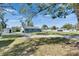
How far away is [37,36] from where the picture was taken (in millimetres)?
2100

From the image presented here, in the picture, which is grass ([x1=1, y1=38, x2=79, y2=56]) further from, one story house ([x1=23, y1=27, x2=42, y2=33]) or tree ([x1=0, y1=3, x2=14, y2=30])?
tree ([x1=0, y1=3, x2=14, y2=30])

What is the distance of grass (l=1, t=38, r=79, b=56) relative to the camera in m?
2.05

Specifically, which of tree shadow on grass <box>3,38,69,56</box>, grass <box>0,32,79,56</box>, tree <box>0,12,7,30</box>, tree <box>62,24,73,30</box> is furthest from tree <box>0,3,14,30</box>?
tree <box>62,24,73,30</box>

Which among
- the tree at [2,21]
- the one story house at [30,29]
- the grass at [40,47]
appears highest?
the tree at [2,21]

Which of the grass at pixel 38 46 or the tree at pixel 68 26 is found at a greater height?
the tree at pixel 68 26

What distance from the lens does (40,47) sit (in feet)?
6.82

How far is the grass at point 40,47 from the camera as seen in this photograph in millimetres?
2047

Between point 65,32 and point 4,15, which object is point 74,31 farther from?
point 4,15

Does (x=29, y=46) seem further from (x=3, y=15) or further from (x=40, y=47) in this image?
(x=3, y=15)

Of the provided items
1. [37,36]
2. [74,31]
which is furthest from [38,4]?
[74,31]

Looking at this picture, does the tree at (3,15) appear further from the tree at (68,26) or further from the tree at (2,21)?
the tree at (68,26)

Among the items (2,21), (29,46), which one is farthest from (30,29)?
(2,21)

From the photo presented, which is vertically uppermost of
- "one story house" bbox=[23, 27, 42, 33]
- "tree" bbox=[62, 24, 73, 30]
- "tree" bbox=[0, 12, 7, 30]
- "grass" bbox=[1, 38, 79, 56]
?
"tree" bbox=[0, 12, 7, 30]

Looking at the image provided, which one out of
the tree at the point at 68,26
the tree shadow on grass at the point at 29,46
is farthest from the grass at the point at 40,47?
the tree at the point at 68,26
